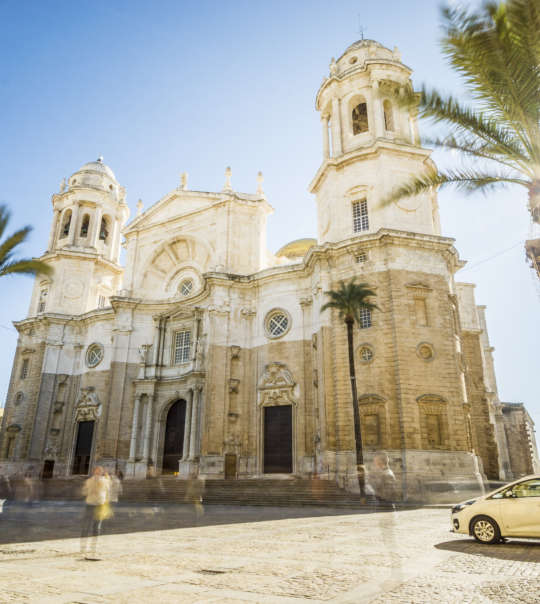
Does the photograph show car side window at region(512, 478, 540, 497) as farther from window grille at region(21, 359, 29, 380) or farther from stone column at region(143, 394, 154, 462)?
window grille at region(21, 359, 29, 380)

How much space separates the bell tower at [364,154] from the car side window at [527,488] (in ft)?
64.5

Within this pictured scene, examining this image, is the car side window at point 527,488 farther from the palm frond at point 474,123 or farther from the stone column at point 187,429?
the stone column at point 187,429

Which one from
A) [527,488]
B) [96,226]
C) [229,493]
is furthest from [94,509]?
[96,226]

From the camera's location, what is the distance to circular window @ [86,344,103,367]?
36750 mm

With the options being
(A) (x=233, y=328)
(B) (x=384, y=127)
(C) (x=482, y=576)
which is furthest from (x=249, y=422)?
(C) (x=482, y=576)

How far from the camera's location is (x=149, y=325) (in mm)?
35969

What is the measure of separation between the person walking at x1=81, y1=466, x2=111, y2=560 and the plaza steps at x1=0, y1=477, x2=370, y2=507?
Answer: 479 inches

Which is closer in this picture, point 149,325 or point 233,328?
point 233,328

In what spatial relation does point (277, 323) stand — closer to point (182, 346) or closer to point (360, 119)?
point (182, 346)

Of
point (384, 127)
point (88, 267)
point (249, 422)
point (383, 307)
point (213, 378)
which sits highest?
point (384, 127)

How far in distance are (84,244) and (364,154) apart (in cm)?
2524

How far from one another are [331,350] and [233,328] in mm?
7686

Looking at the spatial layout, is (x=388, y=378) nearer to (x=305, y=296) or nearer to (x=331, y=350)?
(x=331, y=350)

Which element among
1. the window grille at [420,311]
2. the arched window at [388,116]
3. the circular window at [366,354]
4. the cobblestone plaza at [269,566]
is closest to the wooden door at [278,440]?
the circular window at [366,354]
